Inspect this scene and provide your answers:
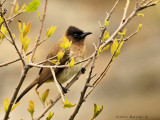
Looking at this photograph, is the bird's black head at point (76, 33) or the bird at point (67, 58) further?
the bird's black head at point (76, 33)

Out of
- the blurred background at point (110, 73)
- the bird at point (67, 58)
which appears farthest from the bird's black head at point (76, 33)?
the blurred background at point (110, 73)

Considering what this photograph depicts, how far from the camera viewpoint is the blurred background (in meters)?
6.39

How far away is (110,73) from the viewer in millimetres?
7156

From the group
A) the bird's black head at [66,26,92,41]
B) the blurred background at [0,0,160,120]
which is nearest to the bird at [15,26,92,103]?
the bird's black head at [66,26,92,41]

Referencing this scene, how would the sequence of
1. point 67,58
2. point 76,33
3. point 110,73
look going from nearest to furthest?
point 67,58 → point 76,33 → point 110,73

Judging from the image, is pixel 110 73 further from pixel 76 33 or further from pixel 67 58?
pixel 67 58

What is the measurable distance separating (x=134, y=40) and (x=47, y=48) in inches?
72.1

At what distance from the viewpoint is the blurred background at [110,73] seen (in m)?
6.39

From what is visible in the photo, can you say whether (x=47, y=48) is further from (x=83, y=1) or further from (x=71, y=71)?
(x=71, y=71)

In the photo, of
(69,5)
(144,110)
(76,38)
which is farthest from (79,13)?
(76,38)

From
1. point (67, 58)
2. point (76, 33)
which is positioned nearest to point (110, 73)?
point (76, 33)

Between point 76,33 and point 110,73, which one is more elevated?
point 76,33

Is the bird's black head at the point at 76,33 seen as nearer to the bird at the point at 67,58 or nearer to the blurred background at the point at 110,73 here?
the bird at the point at 67,58

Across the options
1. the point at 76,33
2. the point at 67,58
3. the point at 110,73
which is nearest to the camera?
the point at 67,58
